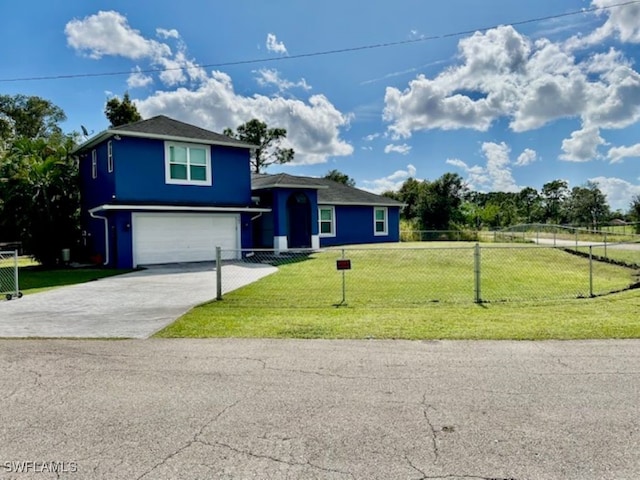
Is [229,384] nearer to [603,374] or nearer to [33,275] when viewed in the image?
[603,374]

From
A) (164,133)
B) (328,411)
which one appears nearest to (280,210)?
(164,133)

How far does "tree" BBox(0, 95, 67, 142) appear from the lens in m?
42.8

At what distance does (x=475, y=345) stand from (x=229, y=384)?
3442 mm

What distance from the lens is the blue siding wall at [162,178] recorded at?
1866 cm

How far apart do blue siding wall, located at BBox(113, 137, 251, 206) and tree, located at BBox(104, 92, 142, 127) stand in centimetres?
1736

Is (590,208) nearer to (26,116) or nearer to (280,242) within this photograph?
(280,242)

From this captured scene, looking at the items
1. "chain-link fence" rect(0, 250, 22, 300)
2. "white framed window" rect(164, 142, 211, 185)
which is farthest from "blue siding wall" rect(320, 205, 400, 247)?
"chain-link fence" rect(0, 250, 22, 300)

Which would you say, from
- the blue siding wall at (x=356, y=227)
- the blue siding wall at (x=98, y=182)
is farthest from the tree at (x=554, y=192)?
the blue siding wall at (x=98, y=182)

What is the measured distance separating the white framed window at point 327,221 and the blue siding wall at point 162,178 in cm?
603

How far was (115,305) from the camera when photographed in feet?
32.8

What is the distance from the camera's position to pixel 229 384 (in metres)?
4.83

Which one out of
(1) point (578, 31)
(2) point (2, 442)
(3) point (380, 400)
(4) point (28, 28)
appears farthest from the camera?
(4) point (28, 28)

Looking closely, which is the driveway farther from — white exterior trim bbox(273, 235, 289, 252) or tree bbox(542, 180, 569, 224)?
tree bbox(542, 180, 569, 224)

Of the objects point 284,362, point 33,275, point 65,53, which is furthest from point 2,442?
point 65,53
